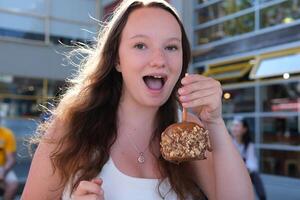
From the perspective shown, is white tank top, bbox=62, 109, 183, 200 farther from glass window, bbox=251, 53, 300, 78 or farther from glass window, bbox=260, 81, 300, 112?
glass window, bbox=260, 81, 300, 112

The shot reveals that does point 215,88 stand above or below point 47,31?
below

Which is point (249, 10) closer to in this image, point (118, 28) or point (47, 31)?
point (47, 31)

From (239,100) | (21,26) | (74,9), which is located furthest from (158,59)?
(74,9)

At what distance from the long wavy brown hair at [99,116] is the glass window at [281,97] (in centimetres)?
813

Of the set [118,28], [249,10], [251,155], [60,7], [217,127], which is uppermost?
[60,7]

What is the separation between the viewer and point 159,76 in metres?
1.76

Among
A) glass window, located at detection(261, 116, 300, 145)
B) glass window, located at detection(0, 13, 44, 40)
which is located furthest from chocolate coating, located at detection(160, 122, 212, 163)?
glass window, located at detection(0, 13, 44, 40)

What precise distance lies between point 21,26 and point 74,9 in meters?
2.01

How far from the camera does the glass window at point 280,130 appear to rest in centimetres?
981

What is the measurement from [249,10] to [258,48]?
1.09 m

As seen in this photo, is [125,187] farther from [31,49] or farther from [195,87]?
[31,49]

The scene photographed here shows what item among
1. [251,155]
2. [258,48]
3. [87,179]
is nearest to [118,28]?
[87,179]

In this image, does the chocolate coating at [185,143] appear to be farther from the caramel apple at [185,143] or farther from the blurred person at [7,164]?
the blurred person at [7,164]

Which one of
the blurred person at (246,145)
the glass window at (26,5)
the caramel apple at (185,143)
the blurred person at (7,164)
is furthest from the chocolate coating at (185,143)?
the glass window at (26,5)
